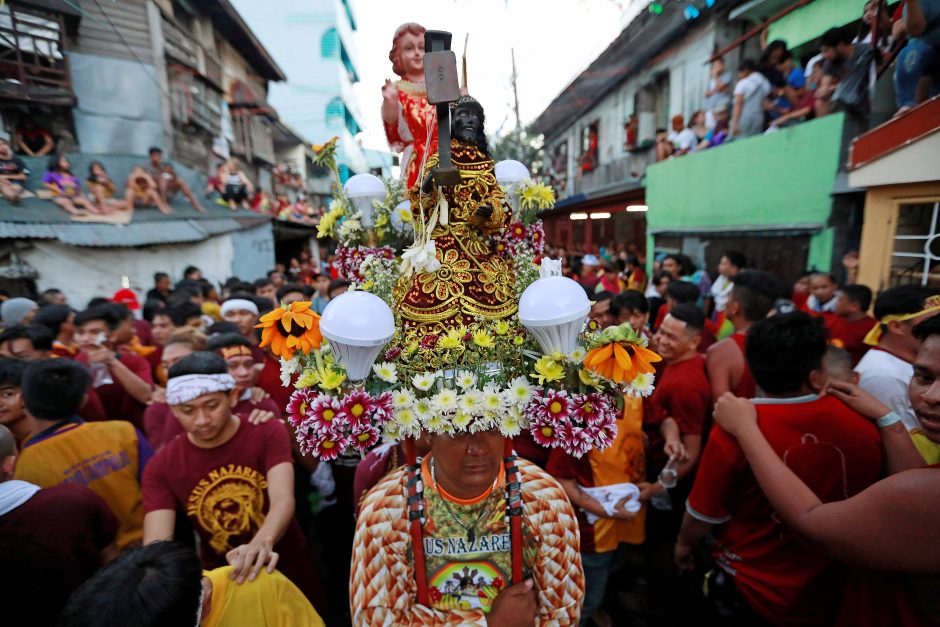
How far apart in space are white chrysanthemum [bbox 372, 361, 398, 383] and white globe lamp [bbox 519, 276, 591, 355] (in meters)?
0.49

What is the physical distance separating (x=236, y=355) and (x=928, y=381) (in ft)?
12.6

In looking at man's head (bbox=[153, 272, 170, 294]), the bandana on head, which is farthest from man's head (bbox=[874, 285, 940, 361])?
man's head (bbox=[153, 272, 170, 294])

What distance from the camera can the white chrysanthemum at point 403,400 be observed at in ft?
4.99

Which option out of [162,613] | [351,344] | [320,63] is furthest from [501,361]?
[320,63]

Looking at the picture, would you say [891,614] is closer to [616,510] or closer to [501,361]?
[616,510]

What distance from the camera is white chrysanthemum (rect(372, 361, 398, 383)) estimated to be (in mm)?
1550

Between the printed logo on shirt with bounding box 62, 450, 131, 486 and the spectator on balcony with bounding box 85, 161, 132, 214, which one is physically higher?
the spectator on balcony with bounding box 85, 161, 132, 214

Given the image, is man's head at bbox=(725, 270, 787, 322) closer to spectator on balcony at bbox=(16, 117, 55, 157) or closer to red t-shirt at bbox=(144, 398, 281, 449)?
red t-shirt at bbox=(144, 398, 281, 449)

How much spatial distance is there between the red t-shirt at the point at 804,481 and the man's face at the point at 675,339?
1141mm

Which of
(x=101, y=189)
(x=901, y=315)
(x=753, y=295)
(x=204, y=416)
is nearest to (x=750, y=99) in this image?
(x=753, y=295)

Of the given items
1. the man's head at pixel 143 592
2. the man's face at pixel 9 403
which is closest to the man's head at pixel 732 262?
the man's head at pixel 143 592

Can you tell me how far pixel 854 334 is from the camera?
398 cm

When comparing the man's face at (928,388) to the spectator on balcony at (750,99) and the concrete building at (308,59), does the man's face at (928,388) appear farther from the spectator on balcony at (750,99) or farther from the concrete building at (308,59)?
the concrete building at (308,59)

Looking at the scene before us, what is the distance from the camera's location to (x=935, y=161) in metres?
3.23
